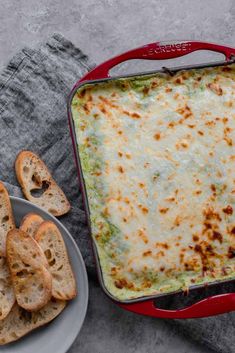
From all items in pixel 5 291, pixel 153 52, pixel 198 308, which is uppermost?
pixel 153 52

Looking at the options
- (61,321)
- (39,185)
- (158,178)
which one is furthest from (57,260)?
(158,178)

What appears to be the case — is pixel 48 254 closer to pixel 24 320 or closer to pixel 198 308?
pixel 24 320

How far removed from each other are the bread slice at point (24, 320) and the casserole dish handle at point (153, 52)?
0.98 m

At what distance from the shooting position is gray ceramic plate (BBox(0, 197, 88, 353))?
9.12 ft

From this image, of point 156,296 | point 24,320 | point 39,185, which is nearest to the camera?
point 156,296

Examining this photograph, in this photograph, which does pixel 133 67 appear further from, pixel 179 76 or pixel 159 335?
pixel 159 335

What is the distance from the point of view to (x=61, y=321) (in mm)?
2811

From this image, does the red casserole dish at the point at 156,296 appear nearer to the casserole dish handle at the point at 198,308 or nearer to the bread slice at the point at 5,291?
the casserole dish handle at the point at 198,308

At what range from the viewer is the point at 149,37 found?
10.9ft

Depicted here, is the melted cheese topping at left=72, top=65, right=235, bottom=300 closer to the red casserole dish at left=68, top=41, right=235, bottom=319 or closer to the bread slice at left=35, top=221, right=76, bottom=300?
the red casserole dish at left=68, top=41, right=235, bottom=319

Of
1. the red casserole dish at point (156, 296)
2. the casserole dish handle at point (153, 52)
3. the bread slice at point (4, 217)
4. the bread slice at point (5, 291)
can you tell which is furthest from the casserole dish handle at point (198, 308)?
the casserole dish handle at point (153, 52)

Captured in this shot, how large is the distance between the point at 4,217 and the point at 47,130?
488 mm

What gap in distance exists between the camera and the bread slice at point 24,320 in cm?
275

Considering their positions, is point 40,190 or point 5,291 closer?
point 5,291
